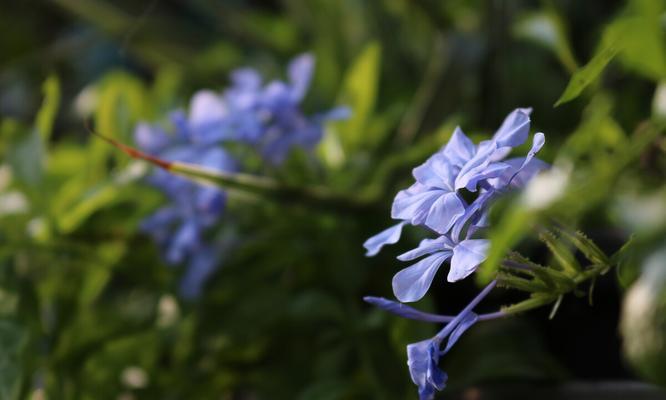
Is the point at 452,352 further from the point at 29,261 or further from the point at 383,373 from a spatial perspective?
the point at 29,261

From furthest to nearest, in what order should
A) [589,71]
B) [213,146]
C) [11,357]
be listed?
[213,146]
[11,357]
[589,71]

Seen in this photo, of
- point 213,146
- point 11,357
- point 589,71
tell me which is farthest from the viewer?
point 213,146

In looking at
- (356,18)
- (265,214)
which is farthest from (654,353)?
(356,18)

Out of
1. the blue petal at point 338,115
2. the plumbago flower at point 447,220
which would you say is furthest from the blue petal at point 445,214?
the blue petal at point 338,115

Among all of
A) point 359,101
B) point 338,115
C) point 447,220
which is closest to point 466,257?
point 447,220

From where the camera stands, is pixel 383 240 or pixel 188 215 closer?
pixel 383 240

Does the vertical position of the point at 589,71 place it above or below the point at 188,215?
below

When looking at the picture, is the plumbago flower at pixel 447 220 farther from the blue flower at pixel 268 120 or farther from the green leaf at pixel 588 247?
the blue flower at pixel 268 120

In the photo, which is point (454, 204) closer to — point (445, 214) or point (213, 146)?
point (445, 214)
